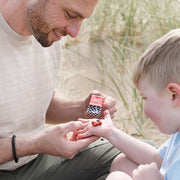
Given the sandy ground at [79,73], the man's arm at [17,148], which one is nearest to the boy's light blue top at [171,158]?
the man's arm at [17,148]

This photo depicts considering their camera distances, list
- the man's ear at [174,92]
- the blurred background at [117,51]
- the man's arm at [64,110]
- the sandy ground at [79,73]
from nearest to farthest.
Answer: the man's ear at [174,92]
the man's arm at [64,110]
the blurred background at [117,51]
the sandy ground at [79,73]

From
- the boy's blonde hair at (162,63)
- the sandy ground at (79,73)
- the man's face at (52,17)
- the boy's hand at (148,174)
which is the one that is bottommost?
the sandy ground at (79,73)

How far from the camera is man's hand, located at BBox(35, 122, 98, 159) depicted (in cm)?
209

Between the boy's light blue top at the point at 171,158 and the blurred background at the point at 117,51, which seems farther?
the blurred background at the point at 117,51

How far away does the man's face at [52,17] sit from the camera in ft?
6.94

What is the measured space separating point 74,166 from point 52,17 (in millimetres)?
861

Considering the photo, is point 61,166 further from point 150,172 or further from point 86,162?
point 150,172

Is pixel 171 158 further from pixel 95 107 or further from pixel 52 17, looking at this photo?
pixel 52 17

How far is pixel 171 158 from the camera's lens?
5.89 ft

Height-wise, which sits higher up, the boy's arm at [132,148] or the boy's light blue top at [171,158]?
the boy's light blue top at [171,158]

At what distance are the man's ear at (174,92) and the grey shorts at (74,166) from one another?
2.93 feet

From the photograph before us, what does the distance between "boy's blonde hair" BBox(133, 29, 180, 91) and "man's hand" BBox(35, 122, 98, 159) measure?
19.9 inches

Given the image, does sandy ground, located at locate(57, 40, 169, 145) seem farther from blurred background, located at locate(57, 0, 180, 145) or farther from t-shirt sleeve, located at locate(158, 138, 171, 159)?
t-shirt sleeve, located at locate(158, 138, 171, 159)

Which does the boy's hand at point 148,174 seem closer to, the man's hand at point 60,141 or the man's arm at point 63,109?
the man's hand at point 60,141
